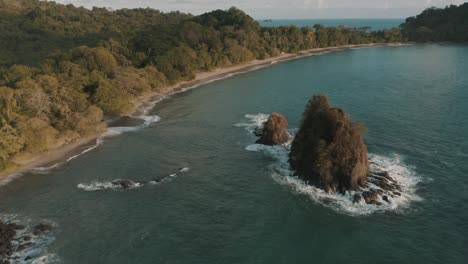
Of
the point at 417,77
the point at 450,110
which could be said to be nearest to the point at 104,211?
the point at 450,110

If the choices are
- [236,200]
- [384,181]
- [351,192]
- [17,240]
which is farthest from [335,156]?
[17,240]

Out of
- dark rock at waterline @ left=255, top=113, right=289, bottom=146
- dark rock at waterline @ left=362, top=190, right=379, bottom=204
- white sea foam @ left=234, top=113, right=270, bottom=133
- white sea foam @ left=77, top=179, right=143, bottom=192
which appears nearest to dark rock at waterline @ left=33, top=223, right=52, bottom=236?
white sea foam @ left=77, top=179, right=143, bottom=192

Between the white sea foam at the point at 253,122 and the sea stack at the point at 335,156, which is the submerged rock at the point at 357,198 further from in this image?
the white sea foam at the point at 253,122

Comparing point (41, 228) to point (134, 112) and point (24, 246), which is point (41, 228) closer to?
point (24, 246)

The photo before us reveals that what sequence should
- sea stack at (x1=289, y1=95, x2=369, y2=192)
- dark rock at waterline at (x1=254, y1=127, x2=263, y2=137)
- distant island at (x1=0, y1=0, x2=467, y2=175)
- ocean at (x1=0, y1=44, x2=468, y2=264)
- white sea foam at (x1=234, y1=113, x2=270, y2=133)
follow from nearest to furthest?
ocean at (x1=0, y1=44, x2=468, y2=264) → sea stack at (x1=289, y1=95, x2=369, y2=192) → distant island at (x1=0, y1=0, x2=467, y2=175) → dark rock at waterline at (x1=254, y1=127, x2=263, y2=137) → white sea foam at (x1=234, y1=113, x2=270, y2=133)

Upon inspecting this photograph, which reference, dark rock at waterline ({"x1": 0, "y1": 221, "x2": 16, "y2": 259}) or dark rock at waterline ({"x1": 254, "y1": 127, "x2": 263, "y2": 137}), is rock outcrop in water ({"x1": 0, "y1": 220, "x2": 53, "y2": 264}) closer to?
dark rock at waterline ({"x1": 0, "y1": 221, "x2": 16, "y2": 259})
